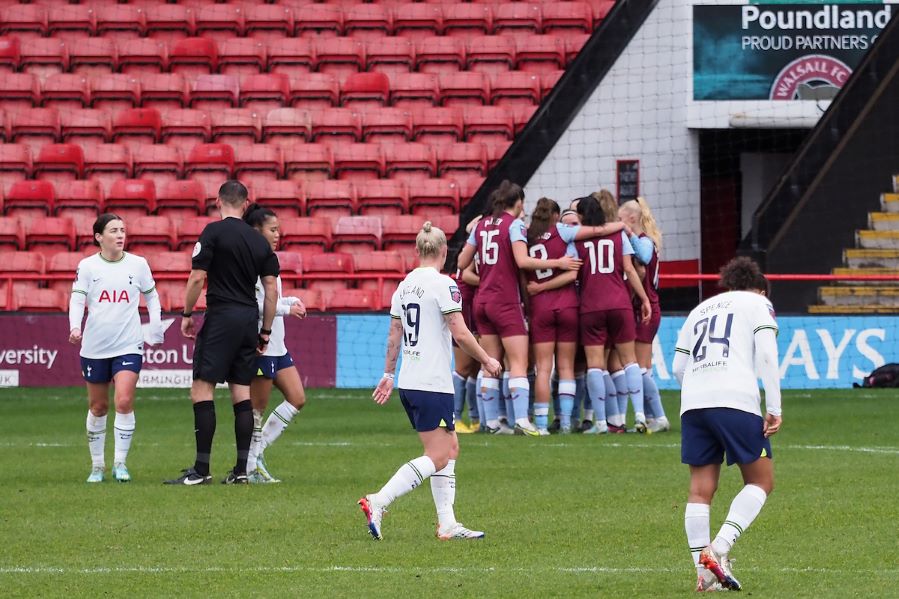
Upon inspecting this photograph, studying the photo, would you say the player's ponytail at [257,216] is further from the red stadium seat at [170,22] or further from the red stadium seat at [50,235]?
the red stadium seat at [170,22]

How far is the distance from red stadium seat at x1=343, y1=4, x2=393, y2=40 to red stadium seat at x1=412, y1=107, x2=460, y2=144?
233cm

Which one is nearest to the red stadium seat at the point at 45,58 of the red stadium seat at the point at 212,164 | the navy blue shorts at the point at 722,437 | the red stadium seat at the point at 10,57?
the red stadium seat at the point at 10,57

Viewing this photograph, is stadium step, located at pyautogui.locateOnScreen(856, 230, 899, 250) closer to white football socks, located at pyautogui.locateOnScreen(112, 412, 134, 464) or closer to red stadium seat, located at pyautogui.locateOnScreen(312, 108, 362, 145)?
red stadium seat, located at pyautogui.locateOnScreen(312, 108, 362, 145)

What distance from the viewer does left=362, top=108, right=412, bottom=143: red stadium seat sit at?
948 inches

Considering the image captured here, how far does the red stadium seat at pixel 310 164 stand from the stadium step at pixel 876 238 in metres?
7.60

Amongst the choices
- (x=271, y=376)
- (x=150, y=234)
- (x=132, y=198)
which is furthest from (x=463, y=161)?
(x=271, y=376)

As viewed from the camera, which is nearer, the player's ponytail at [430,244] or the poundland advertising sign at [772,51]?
the player's ponytail at [430,244]

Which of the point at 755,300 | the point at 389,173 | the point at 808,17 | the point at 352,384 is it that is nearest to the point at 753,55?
the point at 808,17

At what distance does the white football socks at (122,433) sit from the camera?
11398mm

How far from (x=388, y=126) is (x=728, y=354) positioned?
1747cm

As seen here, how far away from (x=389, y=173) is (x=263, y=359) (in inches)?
494

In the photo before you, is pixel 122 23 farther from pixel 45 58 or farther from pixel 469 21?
Answer: pixel 469 21

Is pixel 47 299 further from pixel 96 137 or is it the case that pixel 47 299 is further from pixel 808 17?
pixel 808 17

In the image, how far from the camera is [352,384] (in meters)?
19.9
